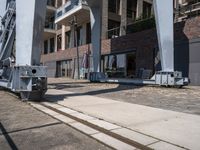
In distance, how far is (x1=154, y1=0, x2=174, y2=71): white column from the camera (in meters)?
15.2

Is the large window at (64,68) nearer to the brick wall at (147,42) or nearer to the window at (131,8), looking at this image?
the brick wall at (147,42)

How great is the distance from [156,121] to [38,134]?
109 inches

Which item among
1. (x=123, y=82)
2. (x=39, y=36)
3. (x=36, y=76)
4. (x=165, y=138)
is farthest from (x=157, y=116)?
(x=123, y=82)

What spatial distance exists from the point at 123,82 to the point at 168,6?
7.04 meters

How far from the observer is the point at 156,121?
6387mm

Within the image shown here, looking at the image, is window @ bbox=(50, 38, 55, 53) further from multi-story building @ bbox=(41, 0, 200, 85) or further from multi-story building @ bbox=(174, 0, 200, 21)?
multi-story building @ bbox=(174, 0, 200, 21)

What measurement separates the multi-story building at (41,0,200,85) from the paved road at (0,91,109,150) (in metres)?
14.6

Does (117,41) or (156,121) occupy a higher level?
(117,41)

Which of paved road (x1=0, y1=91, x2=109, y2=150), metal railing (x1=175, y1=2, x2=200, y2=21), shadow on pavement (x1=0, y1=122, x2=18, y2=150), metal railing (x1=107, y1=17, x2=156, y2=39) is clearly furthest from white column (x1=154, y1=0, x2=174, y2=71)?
shadow on pavement (x1=0, y1=122, x2=18, y2=150)

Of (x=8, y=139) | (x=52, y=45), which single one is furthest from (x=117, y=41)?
(x=8, y=139)

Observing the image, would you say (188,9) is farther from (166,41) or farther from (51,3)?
(51,3)

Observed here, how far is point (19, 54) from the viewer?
33.3 feet

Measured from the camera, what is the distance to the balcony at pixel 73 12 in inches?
1158

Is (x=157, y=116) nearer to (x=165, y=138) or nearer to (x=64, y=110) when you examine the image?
(x=165, y=138)
